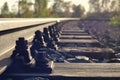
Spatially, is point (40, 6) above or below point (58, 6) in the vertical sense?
above

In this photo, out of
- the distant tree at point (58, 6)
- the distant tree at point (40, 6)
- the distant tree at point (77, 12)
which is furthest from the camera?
the distant tree at point (77, 12)

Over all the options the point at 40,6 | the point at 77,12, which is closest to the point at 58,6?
the point at 77,12

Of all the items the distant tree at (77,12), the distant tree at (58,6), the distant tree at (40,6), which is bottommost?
the distant tree at (77,12)

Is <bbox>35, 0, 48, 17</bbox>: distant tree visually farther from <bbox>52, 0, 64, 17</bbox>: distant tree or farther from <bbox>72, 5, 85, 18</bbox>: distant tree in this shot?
<bbox>72, 5, 85, 18</bbox>: distant tree

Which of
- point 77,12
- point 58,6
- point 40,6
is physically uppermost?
point 40,6

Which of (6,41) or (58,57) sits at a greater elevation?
(6,41)

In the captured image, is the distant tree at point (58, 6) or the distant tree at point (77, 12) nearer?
the distant tree at point (58, 6)

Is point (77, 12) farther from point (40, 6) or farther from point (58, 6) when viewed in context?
point (40, 6)

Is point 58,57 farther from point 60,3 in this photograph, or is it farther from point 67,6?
point 67,6

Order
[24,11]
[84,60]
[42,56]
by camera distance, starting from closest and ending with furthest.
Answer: [42,56] < [84,60] < [24,11]

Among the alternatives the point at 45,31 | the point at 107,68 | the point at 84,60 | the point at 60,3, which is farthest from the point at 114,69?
the point at 60,3

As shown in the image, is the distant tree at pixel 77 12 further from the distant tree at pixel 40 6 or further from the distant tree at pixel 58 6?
the distant tree at pixel 40 6

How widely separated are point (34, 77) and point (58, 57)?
2586 millimetres

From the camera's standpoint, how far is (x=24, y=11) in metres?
61.0
